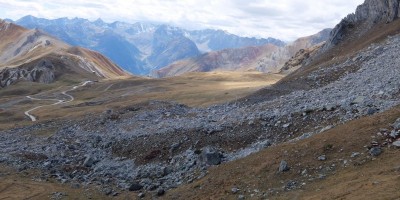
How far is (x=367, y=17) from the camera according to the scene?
99.2 metres

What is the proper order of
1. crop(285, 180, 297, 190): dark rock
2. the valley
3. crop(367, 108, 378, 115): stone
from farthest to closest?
crop(367, 108, 378, 115): stone, the valley, crop(285, 180, 297, 190): dark rock

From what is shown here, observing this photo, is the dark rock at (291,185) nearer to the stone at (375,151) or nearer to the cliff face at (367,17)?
the stone at (375,151)

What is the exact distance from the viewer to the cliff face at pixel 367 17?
87688mm

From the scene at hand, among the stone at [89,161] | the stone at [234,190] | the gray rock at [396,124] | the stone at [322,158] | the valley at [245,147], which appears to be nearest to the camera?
the valley at [245,147]

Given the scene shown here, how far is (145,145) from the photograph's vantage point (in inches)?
2144

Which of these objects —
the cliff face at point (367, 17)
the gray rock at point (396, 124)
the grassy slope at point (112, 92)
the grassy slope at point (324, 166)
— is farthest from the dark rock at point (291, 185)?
the grassy slope at point (112, 92)

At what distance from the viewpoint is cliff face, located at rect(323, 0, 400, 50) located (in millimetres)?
87688

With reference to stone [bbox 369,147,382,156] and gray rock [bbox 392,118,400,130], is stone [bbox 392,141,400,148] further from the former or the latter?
gray rock [bbox 392,118,400,130]

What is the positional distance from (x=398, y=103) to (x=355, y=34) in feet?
196

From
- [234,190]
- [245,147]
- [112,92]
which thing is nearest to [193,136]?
[245,147]

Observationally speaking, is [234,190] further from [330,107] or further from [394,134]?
[330,107]

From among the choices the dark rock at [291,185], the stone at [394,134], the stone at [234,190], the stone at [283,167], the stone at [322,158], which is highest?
the stone at [394,134]

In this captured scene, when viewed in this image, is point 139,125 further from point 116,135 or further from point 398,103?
point 398,103

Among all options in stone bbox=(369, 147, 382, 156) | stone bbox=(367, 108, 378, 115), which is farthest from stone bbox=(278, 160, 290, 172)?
stone bbox=(367, 108, 378, 115)
